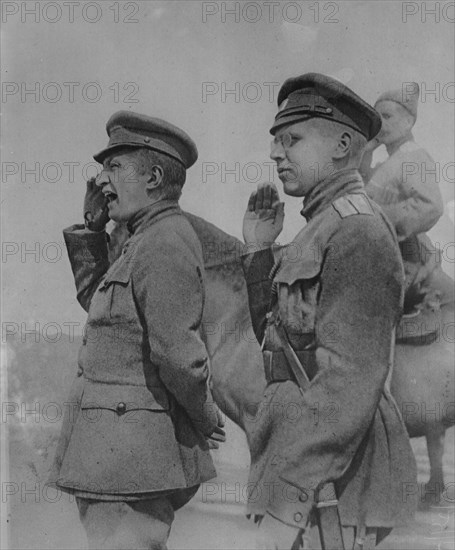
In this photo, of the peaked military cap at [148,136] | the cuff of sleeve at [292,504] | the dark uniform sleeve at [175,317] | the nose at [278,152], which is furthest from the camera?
the peaked military cap at [148,136]

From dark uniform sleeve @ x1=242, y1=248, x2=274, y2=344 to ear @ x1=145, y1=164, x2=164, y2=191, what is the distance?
1.16 ft

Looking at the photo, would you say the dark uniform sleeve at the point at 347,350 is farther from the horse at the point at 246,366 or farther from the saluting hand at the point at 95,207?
the saluting hand at the point at 95,207

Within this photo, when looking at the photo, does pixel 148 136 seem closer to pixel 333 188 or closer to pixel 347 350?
pixel 333 188

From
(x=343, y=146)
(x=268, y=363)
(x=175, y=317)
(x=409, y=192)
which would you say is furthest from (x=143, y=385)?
(x=409, y=192)

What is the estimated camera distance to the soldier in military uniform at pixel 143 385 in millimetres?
3043

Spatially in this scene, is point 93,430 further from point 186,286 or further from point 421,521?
point 421,521

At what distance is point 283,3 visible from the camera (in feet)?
11.6

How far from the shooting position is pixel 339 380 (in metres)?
2.89

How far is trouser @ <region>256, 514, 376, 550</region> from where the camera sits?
2.93 metres

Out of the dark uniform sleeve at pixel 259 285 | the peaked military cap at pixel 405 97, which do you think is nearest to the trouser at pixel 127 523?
the dark uniform sleeve at pixel 259 285

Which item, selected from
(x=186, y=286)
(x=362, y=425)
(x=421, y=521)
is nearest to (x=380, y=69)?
(x=186, y=286)

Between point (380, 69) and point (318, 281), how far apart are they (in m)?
0.90

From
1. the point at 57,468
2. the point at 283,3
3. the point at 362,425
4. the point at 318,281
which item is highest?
the point at 283,3

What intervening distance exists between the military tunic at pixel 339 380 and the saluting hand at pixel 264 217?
23 cm
